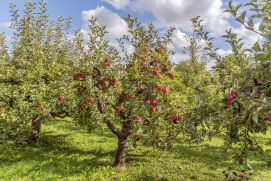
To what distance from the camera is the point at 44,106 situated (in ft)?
43.0

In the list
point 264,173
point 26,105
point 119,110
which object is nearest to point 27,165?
point 26,105

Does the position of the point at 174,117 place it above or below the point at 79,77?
below

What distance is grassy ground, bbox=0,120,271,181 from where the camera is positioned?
40.9 ft

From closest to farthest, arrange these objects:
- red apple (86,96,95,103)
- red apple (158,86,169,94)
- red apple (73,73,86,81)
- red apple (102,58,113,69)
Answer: red apple (158,86,169,94) → red apple (73,73,86,81) → red apple (102,58,113,69) → red apple (86,96,95,103)

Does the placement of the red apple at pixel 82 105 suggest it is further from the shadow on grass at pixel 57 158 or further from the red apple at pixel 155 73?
the red apple at pixel 155 73

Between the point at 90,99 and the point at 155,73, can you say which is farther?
the point at 90,99

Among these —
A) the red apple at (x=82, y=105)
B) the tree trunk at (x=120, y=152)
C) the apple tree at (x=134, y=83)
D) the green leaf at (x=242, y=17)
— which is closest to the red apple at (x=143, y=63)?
the apple tree at (x=134, y=83)

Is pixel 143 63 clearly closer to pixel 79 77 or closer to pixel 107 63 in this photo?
pixel 107 63

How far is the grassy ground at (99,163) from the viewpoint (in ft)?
40.9

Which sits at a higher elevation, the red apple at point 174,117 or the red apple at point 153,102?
the red apple at point 153,102

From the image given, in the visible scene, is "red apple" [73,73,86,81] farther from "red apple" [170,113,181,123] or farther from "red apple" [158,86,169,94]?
"red apple" [170,113,181,123]

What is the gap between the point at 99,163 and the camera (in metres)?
14.0

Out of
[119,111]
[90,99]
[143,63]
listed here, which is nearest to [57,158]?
[90,99]

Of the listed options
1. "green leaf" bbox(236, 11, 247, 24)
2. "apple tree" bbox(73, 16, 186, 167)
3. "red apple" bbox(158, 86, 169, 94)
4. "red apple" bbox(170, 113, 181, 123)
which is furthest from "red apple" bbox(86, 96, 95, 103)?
"green leaf" bbox(236, 11, 247, 24)
